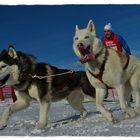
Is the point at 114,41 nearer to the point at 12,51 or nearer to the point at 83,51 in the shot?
the point at 83,51

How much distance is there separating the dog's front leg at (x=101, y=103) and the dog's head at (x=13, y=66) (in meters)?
0.42

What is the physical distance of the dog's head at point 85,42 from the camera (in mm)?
6383

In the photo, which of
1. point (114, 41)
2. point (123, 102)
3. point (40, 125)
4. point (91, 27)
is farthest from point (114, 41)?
point (40, 125)

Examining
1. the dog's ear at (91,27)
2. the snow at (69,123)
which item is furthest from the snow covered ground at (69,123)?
the dog's ear at (91,27)

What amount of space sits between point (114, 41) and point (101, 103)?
0.36m

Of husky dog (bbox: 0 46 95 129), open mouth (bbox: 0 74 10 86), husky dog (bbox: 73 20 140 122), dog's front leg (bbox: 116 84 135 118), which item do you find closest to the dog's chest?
husky dog (bbox: 0 46 95 129)

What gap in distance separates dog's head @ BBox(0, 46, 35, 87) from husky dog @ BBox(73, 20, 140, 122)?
305 millimetres

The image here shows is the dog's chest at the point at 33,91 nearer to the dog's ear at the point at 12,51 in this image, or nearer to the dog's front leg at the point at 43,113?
the dog's front leg at the point at 43,113

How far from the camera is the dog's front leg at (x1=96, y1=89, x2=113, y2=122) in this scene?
6.46m

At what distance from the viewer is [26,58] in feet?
21.3

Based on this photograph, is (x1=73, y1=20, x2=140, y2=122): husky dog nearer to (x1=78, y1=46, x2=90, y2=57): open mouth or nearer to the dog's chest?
(x1=78, y1=46, x2=90, y2=57): open mouth

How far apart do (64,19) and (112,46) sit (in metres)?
0.32

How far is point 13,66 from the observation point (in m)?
6.48
